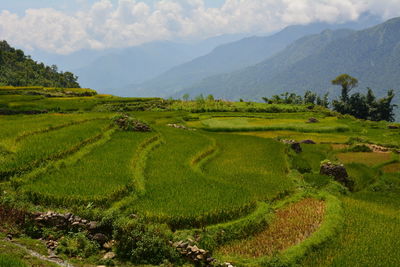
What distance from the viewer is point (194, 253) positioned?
8.84 metres

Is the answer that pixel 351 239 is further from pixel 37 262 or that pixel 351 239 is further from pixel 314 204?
pixel 37 262

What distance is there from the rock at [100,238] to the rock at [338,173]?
1328 cm

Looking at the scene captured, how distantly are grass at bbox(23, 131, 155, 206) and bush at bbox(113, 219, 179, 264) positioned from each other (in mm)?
2880

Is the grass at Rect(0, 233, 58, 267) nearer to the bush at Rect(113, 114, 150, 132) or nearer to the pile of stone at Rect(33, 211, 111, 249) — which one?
the pile of stone at Rect(33, 211, 111, 249)

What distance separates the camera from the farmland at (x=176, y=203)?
930 cm

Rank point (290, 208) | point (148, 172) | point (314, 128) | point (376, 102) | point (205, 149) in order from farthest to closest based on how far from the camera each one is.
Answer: point (376, 102) → point (314, 128) → point (205, 149) → point (148, 172) → point (290, 208)

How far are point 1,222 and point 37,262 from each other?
3257 mm

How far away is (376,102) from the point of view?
3127 inches

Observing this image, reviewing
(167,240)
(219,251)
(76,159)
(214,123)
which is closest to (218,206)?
(219,251)

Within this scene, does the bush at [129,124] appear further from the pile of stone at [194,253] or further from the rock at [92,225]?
the pile of stone at [194,253]

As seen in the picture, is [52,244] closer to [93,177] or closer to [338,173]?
[93,177]

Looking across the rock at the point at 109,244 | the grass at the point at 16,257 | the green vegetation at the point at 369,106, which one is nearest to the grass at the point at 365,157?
the rock at the point at 109,244

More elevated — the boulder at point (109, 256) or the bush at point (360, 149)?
the bush at point (360, 149)

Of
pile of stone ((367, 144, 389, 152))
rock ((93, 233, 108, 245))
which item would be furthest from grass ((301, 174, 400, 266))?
pile of stone ((367, 144, 389, 152))
